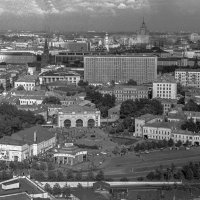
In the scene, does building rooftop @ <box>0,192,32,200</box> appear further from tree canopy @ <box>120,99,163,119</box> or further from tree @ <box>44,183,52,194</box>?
tree canopy @ <box>120,99,163,119</box>

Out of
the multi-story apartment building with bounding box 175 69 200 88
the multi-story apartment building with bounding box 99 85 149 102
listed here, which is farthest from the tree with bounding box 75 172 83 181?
the multi-story apartment building with bounding box 175 69 200 88

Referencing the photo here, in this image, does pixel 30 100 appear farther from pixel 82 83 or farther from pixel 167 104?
pixel 82 83

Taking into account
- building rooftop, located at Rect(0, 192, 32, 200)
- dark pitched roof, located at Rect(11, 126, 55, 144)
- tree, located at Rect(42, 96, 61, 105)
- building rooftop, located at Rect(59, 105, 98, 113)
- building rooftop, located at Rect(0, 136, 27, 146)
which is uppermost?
building rooftop, located at Rect(0, 192, 32, 200)

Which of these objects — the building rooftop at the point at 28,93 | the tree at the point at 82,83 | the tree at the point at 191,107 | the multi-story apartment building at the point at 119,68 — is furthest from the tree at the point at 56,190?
the multi-story apartment building at the point at 119,68

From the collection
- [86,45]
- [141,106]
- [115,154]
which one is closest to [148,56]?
[141,106]

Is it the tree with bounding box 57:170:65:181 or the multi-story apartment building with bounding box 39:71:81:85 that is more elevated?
the tree with bounding box 57:170:65:181

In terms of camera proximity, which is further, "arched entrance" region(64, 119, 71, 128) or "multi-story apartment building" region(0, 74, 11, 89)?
"multi-story apartment building" region(0, 74, 11, 89)

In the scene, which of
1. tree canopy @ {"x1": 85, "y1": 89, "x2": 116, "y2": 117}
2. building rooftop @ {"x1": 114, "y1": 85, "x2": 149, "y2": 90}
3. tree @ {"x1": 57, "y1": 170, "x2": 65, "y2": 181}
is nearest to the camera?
tree @ {"x1": 57, "y1": 170, "x2": 65, "y2": 181}

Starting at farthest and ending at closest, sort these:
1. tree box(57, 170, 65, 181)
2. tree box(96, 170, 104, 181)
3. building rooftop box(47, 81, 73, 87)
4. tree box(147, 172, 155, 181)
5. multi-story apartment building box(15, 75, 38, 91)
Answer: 1. multi-story apartment building box(15, 75, 38, 91)
2. building rooftop box(47, 81, 73, 87)
3. tree box(147, 172, 155, 181)
4. tree box(96, 170, 104, 181)
5. tree box(57, 170, 65, 181)
